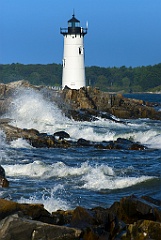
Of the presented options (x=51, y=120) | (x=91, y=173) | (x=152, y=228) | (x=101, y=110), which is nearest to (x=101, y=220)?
(x=152, y=228)

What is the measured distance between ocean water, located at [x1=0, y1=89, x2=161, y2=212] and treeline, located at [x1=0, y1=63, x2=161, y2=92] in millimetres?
92965

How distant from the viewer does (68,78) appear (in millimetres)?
43625

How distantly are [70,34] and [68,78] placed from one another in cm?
287

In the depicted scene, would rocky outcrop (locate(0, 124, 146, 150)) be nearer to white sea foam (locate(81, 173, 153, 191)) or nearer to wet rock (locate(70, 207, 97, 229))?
white sea foam (locate(81, 173, 153, 191))

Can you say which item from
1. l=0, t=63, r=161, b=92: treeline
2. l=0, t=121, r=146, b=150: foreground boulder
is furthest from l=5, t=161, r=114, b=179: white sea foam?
l=0, t=63, r=161, b=92: treeline

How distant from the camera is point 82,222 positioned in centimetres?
924

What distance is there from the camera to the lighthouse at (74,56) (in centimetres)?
4316

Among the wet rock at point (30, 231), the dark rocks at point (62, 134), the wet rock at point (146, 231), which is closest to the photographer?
the wet rock at point (30, 231)

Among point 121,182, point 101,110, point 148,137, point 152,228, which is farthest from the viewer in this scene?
point 101,110

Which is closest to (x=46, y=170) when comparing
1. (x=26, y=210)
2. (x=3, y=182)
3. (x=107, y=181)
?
(x=107, y=181)

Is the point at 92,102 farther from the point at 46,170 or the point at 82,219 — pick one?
the point at 82,219

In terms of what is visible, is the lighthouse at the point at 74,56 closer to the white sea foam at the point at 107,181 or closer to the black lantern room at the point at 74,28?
the black lantern room at the point at 74,28

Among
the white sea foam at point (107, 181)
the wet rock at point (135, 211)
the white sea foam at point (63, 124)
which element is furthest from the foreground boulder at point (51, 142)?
the wet rock at point (135, 211)

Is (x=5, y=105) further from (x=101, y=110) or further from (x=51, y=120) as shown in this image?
(x=101, y=110)
